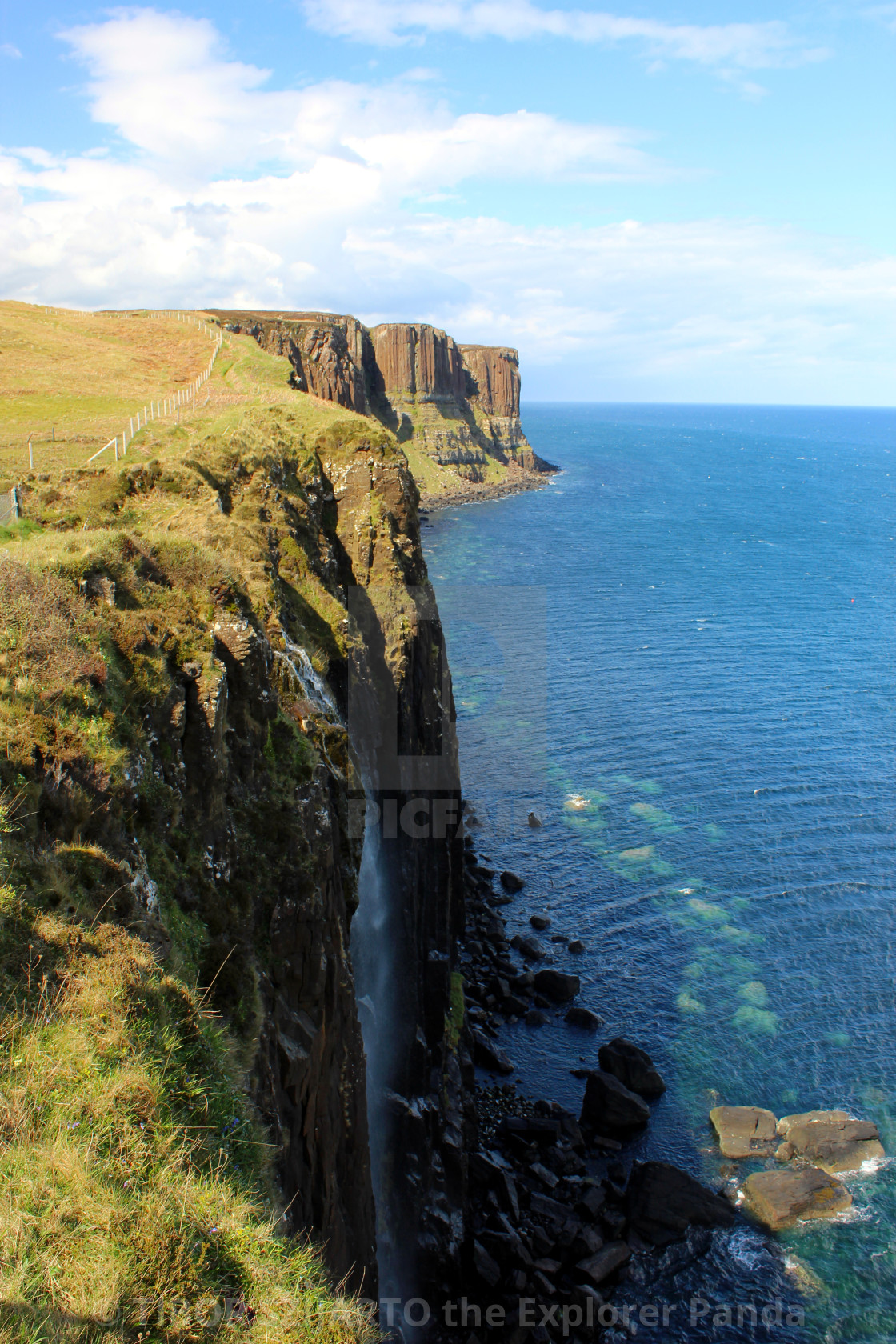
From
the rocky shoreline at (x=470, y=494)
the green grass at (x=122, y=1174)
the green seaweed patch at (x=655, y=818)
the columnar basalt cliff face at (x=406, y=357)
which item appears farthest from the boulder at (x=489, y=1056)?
the columnar basalt cliff face at (x=406, y=357)

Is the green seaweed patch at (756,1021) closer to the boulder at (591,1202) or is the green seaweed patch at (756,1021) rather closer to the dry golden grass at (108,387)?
the boulder at (591,1202)

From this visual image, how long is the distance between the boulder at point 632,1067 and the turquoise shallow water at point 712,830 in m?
0.91

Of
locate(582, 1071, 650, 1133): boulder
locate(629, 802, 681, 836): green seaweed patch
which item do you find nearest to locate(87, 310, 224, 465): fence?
locate(582, 1071, 650, 1133): boulder

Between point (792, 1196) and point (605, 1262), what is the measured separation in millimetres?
7840

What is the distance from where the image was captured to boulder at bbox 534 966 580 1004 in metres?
40.8

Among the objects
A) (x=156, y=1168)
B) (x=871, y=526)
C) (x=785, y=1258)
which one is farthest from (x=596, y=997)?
(x=871, y=526)

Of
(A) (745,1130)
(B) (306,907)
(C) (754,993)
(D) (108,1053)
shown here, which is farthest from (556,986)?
(D) (108,1053)

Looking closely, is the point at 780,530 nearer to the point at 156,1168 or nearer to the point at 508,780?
the point at 508,780

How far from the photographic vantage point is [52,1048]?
877 centimetres

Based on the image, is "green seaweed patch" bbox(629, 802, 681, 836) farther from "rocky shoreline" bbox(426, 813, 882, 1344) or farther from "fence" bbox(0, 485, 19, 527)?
"fence" bbox(0, 485, 19, 527)

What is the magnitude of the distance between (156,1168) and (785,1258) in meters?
28.9

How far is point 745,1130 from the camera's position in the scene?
3338 centimetres

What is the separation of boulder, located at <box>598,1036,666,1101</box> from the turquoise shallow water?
91 cm

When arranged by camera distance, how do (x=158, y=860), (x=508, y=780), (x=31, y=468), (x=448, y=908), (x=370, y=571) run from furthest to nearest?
(x=508, y=780) < (x=448, y=908) < (x=370, y=571) < (x=31, y=468) < (x=158, y=860)
